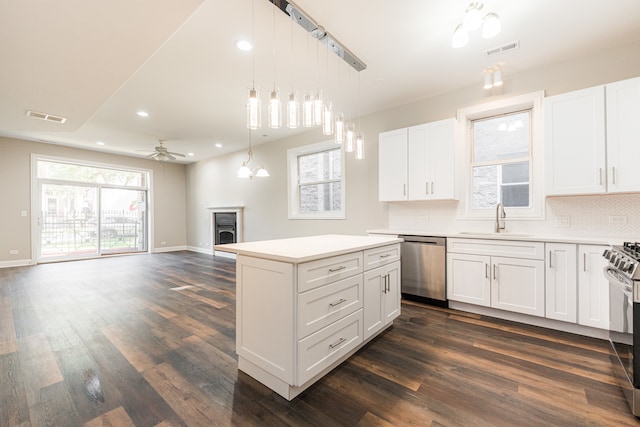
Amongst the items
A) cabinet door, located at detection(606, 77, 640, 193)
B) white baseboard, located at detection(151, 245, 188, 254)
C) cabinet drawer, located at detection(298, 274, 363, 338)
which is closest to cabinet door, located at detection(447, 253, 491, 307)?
cabinet door, located at detection(606, 77, 640, 193)

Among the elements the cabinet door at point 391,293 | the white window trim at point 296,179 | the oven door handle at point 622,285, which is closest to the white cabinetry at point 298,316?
the cabinet door at point 391,293

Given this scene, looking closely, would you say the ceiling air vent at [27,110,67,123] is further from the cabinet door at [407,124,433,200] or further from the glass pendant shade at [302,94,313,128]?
the cabinet door at [407,124,433,200]

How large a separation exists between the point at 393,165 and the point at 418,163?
1.18 feet

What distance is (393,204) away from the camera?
4184mm

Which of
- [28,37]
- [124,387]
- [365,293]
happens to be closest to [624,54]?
[365,293]

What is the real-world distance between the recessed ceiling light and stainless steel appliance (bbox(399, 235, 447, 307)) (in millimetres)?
2840

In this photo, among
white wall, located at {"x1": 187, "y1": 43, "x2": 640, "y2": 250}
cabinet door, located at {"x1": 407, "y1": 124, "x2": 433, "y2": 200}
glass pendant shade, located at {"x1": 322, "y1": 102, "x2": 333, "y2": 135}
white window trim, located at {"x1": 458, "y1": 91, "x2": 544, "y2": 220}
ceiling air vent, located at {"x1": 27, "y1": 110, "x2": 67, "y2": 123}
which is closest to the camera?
glass pendant shade, located at {"x1": 322, "y1": 102, "x2": 333, "y2": 135}

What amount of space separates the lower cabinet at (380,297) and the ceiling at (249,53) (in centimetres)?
221

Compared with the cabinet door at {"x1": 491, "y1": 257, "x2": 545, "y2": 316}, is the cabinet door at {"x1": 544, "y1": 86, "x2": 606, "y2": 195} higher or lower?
higher

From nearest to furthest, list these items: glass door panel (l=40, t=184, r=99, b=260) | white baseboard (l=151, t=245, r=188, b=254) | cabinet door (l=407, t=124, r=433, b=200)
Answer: cabinet door (l=407, t=124, r=433, b=200)
glass door panel (l=40, t=184, r=99, b=260)
white baseboard (l=151, t=245, r=188, b=254)

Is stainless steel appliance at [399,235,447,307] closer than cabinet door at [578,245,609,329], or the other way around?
cabinet door at [578,245,609,329]

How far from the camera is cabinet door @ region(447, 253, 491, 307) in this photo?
2.92 metres

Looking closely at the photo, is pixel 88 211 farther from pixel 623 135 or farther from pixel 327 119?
pixel 623 135

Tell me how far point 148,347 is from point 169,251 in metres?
6.95
